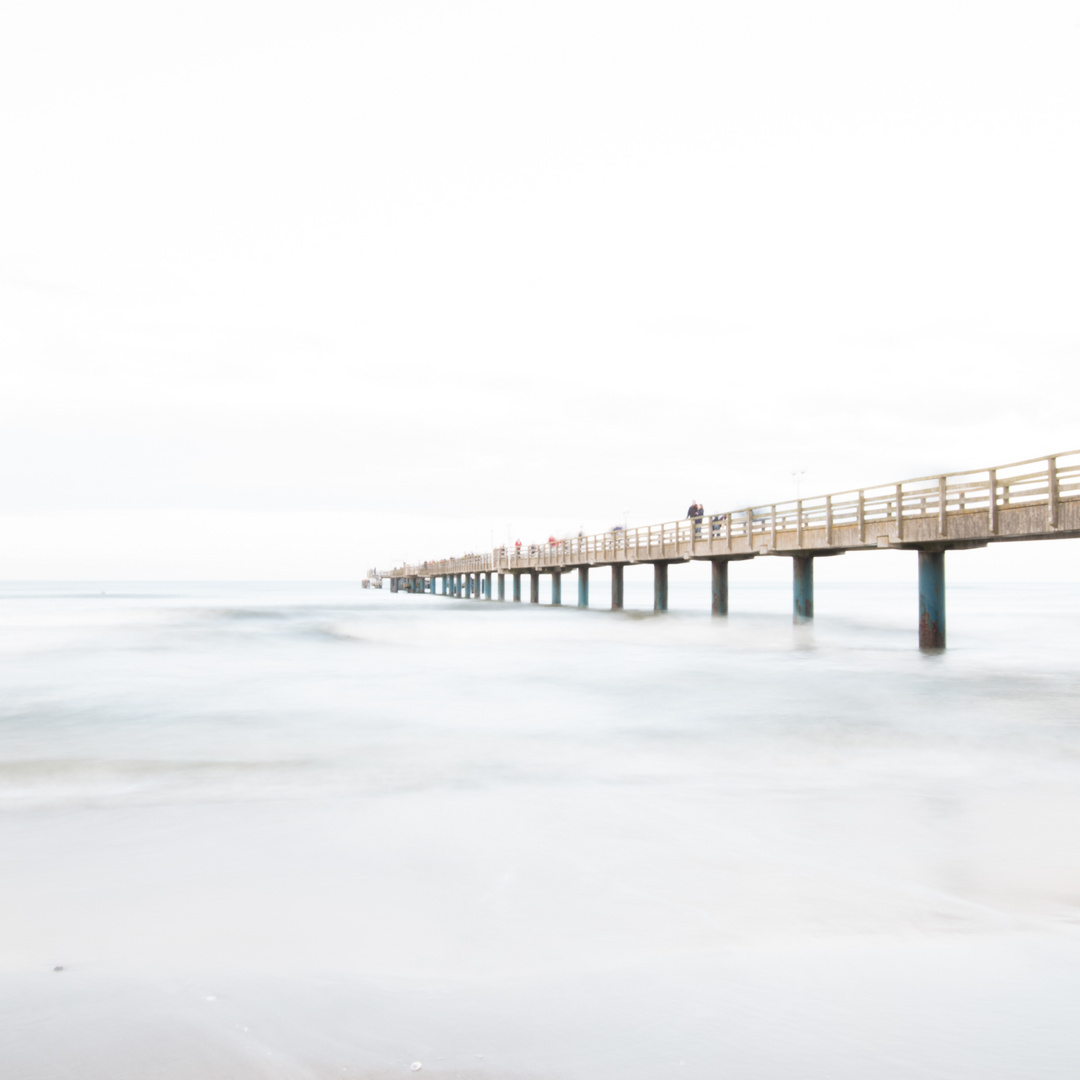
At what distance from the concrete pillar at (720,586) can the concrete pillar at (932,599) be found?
1224 centimetres

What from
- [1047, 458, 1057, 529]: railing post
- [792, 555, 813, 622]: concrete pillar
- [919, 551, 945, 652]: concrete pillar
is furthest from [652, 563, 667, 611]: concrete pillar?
[1047, 458, 1057, 529]: railing post

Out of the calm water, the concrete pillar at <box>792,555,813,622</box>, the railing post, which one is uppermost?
the railing post

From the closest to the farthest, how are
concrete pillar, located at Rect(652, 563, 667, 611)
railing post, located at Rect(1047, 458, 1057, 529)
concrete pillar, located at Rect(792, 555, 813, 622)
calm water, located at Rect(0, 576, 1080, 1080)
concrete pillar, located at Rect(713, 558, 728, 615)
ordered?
1. calm water, located at Rect(0, 576, 1080, 1080)
2. railing post, located at Rect(1047, 458, 1057, 529)
3. concrete pillar, located at Rect(792, 555, 813, 622)
4. concrete pillar, located at Rect(713, 558, 728, 615)
5. concrete pillar, located at Rect(652, 563, 667, 611)

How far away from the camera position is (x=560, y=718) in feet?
42.1

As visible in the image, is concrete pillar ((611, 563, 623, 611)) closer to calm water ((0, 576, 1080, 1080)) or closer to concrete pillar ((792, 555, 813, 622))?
concrete pillar ((792, 555, 813, 622))

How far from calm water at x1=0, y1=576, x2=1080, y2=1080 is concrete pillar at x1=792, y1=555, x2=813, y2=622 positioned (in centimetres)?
1576

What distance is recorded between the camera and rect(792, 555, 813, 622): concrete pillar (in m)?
28.9

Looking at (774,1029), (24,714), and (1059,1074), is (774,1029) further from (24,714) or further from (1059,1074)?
(24,714)

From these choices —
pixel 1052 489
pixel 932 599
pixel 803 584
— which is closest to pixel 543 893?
pixel 1052 489

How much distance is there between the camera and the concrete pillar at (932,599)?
21375mm

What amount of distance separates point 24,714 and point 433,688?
21.4 ft

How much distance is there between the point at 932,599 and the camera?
72.7 ft

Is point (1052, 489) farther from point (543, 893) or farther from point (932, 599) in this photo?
point (543, 893)

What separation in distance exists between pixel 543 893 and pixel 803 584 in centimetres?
2559
